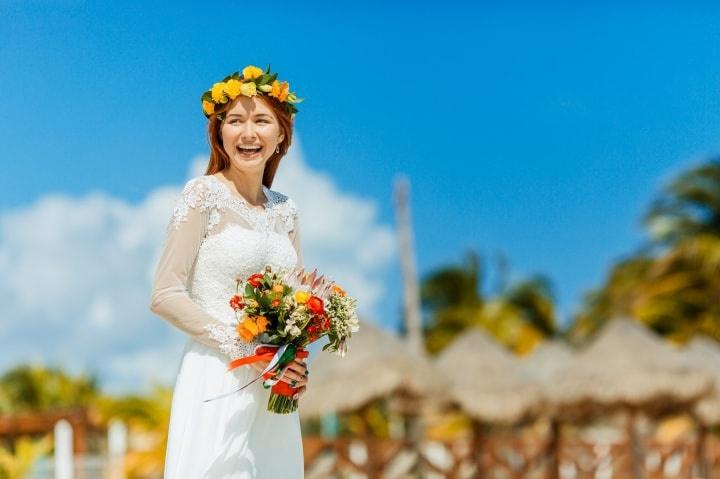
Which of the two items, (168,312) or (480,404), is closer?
(168,312)

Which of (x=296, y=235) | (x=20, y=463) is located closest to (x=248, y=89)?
(x=296, y=235)

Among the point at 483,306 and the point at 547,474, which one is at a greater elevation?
the point at 483,306

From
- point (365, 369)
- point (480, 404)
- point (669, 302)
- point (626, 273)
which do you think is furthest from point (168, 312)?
point (626, 273)

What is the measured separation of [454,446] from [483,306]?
17.9 m

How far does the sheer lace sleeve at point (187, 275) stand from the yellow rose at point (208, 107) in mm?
253

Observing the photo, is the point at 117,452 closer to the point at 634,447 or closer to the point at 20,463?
the point at 20,463

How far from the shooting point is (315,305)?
3.80 meters

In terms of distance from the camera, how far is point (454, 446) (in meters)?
17.2

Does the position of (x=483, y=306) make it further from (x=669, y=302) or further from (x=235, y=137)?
(x=235, y=137)

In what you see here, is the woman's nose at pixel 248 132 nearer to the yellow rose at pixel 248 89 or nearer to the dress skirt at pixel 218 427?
the yellow rose at pixel 248 89

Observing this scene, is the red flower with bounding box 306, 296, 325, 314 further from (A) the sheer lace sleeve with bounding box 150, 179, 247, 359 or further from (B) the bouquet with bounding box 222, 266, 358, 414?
(A) the sheer lace sleeve with bounding box 150, 179, 247, 359

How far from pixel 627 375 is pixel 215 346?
13669 mm

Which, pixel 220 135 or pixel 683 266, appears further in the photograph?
pixel 683 266

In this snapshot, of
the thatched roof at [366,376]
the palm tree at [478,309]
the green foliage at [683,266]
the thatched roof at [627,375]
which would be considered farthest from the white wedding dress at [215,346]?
the palm tree at [478,309]
